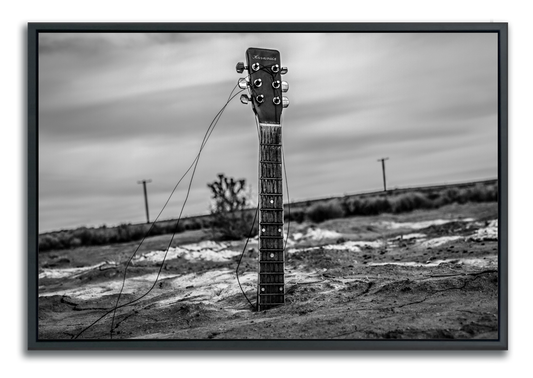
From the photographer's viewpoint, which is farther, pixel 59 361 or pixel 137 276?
pixel 137 276

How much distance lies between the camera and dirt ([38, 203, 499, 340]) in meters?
5.88

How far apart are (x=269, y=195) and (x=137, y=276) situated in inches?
120

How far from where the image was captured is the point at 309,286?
→ 23.2ft

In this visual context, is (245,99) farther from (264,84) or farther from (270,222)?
(270,222)

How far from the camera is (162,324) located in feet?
21.3

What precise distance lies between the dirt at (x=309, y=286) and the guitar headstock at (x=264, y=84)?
1775mm

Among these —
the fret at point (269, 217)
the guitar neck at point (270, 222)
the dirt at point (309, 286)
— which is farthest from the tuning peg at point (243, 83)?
the dirt at point (309, 286)

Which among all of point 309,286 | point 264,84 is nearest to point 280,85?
point 264,84

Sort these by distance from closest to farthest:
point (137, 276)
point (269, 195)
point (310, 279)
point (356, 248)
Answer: point (269, 195)
point (310, 279)
point (137, 276)
point (356, 248)

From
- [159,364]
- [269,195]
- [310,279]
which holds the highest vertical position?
[269,195]
